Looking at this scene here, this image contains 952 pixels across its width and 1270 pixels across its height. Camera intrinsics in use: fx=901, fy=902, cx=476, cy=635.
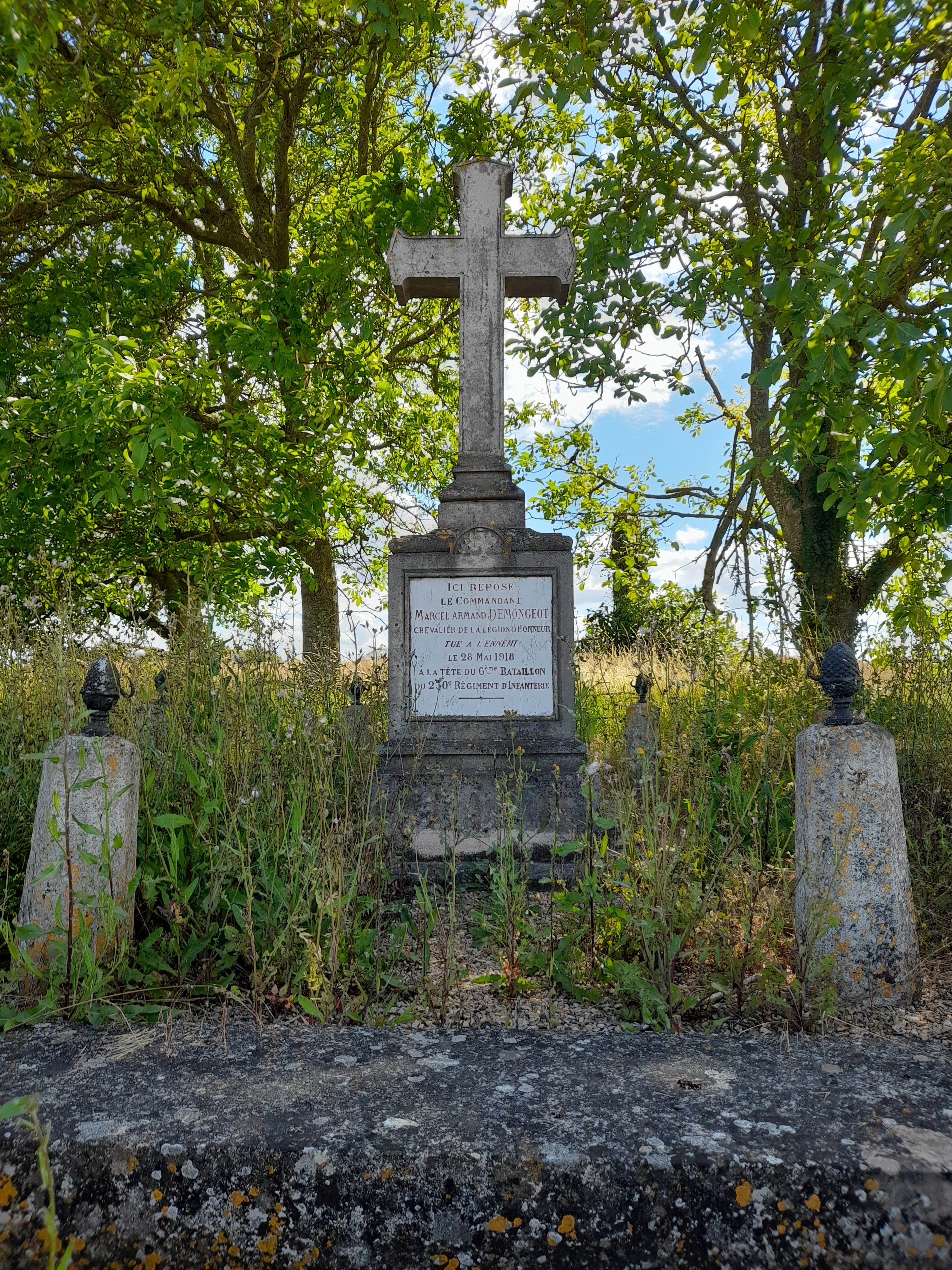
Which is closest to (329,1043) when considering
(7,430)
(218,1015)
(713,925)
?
(218,1015)

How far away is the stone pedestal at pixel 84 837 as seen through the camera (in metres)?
2.88

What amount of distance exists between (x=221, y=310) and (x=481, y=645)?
23.5 feet

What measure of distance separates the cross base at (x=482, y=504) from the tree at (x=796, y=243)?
125cm

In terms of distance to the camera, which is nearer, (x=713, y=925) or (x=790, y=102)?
(x=713, y=925)

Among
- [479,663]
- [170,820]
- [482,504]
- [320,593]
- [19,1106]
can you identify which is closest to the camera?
[19,1106]

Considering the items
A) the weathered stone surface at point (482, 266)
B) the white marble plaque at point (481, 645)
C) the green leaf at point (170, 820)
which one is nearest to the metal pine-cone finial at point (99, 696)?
the green leaf at point (170, 820)

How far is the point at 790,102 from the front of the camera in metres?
8.48

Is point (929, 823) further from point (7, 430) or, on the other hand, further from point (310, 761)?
point (7, 430)

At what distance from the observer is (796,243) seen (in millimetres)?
5957

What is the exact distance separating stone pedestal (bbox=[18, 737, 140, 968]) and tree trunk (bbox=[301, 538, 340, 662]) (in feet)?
26.5

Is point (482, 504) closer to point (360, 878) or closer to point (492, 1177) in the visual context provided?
point (360, 878)

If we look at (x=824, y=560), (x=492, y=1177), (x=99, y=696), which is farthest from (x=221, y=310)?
(x=492, y=1177)

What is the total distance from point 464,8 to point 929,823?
32.3ft

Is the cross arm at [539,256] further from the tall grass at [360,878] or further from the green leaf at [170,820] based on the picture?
the green leaf at [170,820]
